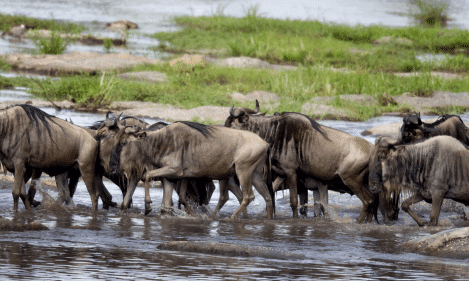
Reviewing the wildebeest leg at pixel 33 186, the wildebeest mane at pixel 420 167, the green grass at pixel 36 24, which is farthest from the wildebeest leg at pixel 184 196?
the green grass at pixel 36 24

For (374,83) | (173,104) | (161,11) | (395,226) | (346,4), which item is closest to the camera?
(395,226)

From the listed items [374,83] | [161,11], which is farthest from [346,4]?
[374,83]

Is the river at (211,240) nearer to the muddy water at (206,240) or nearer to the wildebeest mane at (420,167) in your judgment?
the muddy water at (206,240)

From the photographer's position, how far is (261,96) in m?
18.8

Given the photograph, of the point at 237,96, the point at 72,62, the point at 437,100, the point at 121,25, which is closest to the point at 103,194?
the point at 237,96

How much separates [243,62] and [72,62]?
538 cm

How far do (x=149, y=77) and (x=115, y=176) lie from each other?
12.5 m

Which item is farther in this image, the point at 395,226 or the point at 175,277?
the point at 395,226

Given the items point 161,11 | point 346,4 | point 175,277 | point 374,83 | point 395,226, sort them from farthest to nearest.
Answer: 1. point 346,4
2. point 161,11
3. point 374,83
4. point 395,226
5. point 175,277

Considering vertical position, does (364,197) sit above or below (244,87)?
below

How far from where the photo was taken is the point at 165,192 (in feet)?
29.9

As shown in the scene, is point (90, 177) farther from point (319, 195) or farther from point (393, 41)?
point (393, 41)

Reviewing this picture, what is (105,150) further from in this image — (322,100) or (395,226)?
(322,100)

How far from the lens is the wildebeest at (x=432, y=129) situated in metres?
9.56
